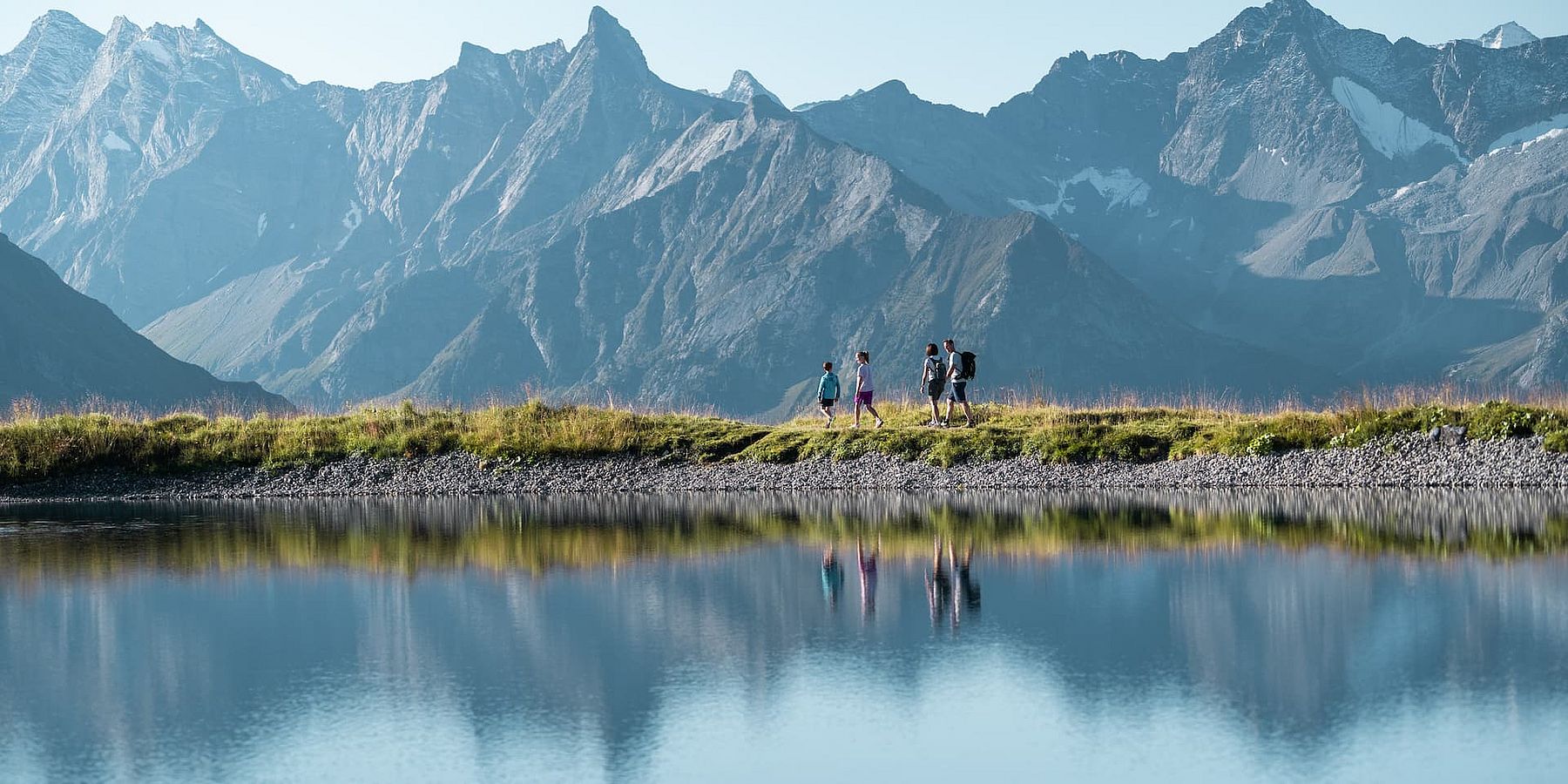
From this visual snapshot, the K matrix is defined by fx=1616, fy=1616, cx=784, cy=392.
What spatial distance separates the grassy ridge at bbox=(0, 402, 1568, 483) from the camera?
49156 millimetres

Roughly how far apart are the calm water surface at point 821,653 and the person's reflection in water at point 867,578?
5.3 inches

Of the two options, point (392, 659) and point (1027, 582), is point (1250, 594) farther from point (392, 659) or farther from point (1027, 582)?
point (392, 659)

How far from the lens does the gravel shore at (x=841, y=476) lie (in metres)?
45.0

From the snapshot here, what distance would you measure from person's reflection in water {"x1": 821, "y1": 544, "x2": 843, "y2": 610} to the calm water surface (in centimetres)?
15

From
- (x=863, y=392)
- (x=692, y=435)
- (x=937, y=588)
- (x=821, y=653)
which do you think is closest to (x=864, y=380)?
(x=863, y=392)

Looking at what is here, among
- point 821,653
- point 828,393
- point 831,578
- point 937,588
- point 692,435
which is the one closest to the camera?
point 821,653

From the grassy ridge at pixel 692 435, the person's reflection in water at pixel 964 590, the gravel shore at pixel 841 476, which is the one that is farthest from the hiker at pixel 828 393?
the person's reflection in water at pixel 964 590

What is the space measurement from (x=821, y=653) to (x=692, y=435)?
118ft

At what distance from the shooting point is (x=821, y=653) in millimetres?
22797

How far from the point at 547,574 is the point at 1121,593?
11273 millimetres

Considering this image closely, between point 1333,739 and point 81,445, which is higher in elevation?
point 81,445

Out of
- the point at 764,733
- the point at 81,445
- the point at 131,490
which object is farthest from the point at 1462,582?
the point at 81,445

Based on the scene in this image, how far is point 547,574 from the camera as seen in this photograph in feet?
104

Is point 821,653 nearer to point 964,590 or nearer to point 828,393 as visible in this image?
point 964,590
